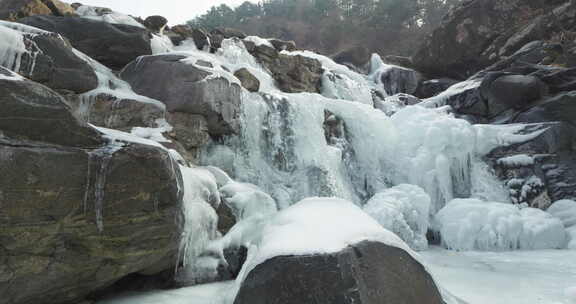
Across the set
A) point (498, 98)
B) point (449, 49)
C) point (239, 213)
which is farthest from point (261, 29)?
point (239, 213)

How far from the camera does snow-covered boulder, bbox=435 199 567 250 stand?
6.00 meters

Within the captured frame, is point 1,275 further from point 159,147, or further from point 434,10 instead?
point 434,10

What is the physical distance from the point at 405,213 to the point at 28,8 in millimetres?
8105

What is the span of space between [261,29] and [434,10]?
13127mm

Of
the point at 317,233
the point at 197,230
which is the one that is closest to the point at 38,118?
the point at 197,230

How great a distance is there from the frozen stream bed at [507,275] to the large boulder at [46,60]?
5.17 meters

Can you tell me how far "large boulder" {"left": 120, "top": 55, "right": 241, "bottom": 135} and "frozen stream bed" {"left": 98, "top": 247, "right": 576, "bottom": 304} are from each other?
9.58ft

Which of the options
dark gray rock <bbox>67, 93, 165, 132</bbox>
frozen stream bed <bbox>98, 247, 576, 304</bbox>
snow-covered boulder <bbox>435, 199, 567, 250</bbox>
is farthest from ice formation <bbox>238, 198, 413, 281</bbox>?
snow-covered boulder <bbox>435, 199, 567, 250</bbox>

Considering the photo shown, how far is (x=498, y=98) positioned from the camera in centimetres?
938

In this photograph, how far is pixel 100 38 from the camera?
22.8ft

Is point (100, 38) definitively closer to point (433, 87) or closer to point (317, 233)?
point (317, 233)

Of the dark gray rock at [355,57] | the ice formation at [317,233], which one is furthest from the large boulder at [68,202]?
the dark gray rock at [355,57]

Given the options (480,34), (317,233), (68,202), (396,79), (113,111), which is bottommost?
(317,233)

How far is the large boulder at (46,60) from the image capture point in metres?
4.85
